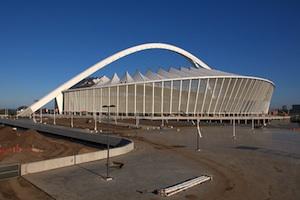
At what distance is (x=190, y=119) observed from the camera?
296 feet

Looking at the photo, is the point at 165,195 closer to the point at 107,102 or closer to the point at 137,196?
the point at 137,196

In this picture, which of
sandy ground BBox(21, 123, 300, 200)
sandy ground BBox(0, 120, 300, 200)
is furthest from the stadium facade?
sandy ground BBox(0, 120, 300, 200)

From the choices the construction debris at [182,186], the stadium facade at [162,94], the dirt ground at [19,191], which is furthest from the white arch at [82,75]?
the construction debris at [182,186]

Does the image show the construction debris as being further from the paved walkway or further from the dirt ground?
the paved walkway

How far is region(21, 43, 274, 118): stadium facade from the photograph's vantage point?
94.6m

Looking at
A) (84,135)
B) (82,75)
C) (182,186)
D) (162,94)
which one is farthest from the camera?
(82,75)

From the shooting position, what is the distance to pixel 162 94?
94.6 m

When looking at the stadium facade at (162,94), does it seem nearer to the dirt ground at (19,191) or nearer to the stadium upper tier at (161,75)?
the stadium upper tier at (161,75)

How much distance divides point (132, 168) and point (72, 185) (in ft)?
18.8

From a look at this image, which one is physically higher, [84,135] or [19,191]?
[84,135]

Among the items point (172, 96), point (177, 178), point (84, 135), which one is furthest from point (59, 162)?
point (172, 96)

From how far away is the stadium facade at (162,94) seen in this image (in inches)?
3725

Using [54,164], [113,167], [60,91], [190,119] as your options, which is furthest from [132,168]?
[60,91]

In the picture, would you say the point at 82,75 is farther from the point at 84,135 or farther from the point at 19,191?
the point at 19,191
